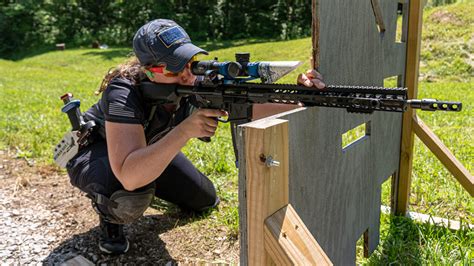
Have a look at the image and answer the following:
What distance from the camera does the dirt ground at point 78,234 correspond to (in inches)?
108

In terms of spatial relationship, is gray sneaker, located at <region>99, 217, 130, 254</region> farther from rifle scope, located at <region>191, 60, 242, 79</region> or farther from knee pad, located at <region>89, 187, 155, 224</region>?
rifle scope, located at <region>191, 60, 242, 79</region>

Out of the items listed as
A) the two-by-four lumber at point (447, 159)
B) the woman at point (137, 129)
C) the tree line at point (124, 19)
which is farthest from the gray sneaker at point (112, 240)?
the tree line at point (124, 19)

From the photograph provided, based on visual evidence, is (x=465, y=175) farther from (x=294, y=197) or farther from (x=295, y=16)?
(x=295, y=16)

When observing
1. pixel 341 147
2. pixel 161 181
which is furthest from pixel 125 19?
pixel 341 147

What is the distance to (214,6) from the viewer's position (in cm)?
2652

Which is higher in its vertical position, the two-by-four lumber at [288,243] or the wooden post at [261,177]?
the wooden post at [261,177]

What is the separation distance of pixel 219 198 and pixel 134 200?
987 mm

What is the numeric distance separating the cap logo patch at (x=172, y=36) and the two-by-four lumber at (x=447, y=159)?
162 cm

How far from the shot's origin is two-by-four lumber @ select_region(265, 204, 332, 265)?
1.26m

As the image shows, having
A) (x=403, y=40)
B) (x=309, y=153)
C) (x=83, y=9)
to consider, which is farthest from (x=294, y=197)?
(x=83, y=9)

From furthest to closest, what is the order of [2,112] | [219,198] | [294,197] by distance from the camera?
[2,112] < [219,198] < [294,197]

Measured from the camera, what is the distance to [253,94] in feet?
5.97

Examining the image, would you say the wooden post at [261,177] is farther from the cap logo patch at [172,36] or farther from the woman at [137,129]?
the cap logo patch at [172,36]

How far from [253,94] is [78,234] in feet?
6.30
